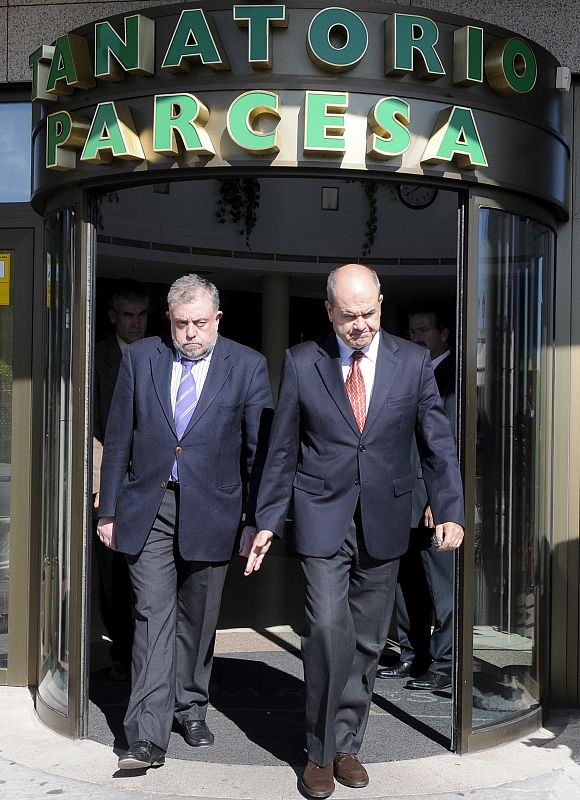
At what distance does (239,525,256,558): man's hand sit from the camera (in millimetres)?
4191

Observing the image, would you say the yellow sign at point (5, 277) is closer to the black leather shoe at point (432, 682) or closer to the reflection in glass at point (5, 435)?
the reflection in glass at point (5, 435)

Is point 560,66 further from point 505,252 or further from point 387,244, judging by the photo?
point 387,244

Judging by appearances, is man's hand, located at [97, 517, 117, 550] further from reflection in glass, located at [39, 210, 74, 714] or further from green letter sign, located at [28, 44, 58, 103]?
green letter sign, located at [28, 44, 58, 103]

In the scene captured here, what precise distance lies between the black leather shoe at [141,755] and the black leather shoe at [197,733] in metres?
0.32

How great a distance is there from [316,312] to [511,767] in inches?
364

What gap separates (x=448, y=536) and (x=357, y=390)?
658 millimetres

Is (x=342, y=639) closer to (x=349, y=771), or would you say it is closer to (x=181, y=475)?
(x=349, y=771)

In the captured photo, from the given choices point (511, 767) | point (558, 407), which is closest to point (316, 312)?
point (558, 407)

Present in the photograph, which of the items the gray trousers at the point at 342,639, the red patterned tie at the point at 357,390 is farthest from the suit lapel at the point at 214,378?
the gray trousers at the point at 342,639

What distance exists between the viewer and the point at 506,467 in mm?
4527

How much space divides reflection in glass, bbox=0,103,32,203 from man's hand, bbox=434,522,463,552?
2.73 m

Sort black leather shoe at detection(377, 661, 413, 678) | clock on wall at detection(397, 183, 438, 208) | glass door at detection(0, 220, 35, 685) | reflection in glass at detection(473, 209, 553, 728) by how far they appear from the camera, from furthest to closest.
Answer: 1. clock on wall at detection(397, 183, 438, 208)
2. black leather shoe at detection(377, 661, 413, 678)
3. glass door at detection(0, 220, 35, 685)
4. reflection in glass at detection(473, 209, 553, 728)

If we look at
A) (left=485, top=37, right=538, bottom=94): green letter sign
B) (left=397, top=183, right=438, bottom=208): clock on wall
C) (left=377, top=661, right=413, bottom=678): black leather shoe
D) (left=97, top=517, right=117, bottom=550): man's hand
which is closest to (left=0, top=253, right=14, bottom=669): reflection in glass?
(left=97, top=517, right=117, bottom=550): man's hand

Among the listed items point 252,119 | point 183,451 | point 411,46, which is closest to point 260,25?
point 252,119
